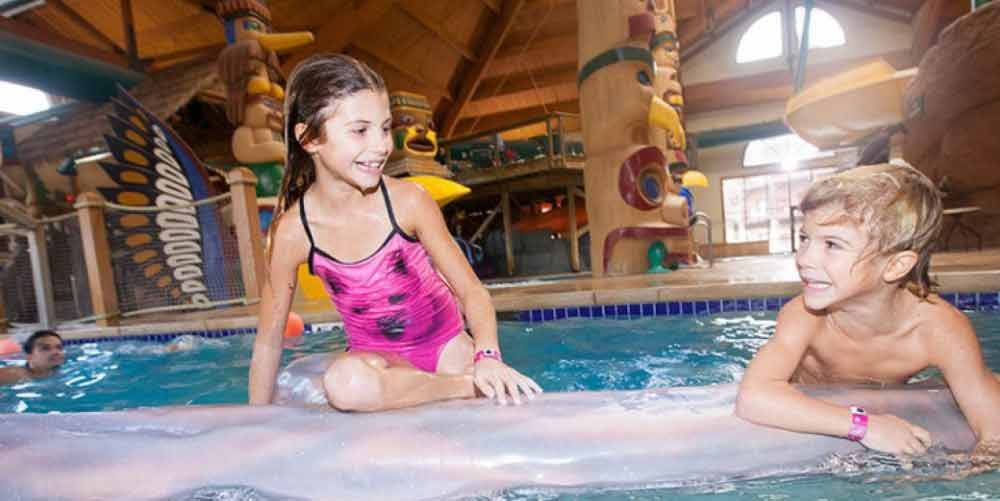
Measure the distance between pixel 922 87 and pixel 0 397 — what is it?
35.8 ft

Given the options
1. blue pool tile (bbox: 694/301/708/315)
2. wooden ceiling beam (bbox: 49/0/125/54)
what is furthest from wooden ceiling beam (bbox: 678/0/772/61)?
wooden ceiling beam (bbox: 49/0/125/54)

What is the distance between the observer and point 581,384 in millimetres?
2973

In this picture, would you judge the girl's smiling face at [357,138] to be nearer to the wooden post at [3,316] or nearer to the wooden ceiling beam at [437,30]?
the wooden post at [3,316]

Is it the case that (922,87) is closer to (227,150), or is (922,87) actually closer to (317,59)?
(317,59)

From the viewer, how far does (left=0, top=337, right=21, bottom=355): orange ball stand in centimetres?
486

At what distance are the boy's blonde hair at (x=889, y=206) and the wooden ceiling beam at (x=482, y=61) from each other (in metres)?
13.0

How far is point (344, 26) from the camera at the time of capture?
11.3 meters

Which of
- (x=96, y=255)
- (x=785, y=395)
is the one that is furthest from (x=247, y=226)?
(x=785, y=395)

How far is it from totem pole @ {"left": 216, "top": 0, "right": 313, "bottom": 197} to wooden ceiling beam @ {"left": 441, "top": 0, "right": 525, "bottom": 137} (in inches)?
305

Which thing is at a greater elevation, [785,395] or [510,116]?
[510,116]

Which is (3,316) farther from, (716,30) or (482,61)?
(716,30)

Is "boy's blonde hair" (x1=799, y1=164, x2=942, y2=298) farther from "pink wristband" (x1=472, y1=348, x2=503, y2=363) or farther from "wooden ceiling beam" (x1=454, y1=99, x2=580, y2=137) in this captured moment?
"wooden ceiling beam" (x1=454, y1=99, x2=580, y2=137)

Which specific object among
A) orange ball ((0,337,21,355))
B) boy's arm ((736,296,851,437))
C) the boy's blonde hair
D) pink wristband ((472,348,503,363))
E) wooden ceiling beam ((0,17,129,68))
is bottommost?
orange ball ((0,337,21,355))

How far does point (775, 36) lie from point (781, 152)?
3503 millimetres
